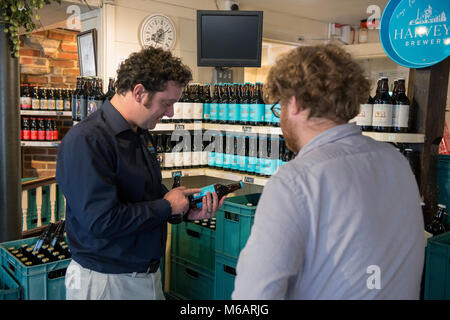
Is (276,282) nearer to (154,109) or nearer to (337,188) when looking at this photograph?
(337,188)

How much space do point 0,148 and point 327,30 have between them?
16.6 ft

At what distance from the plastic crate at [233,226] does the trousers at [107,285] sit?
3.84ft

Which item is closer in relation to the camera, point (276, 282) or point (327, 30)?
point (276, 282)

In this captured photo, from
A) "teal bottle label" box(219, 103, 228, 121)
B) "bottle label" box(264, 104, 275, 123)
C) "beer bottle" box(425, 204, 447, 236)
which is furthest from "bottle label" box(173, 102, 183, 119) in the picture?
"beer bottle" box(425, 204, 447, 236)

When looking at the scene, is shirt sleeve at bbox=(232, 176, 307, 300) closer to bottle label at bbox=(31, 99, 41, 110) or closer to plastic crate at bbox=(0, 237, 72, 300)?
plastic crate at bbox=(0, 237, 72, 300)

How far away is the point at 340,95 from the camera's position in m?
1.03

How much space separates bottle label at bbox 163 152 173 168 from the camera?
137 inches

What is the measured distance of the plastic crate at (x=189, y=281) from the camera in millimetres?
3268

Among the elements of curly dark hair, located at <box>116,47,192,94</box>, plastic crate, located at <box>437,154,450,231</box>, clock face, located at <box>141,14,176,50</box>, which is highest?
clock face, located at <box>141,14,176,50</box>

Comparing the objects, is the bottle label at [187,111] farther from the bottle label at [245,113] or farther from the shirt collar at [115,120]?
the shirt collar at [115,120]

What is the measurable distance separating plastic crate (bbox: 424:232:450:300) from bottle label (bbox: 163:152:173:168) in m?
2.02

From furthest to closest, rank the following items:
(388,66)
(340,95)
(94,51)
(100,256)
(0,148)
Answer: (388,66) → (94,51) → (0,148) → (100,256) → (340,95)
